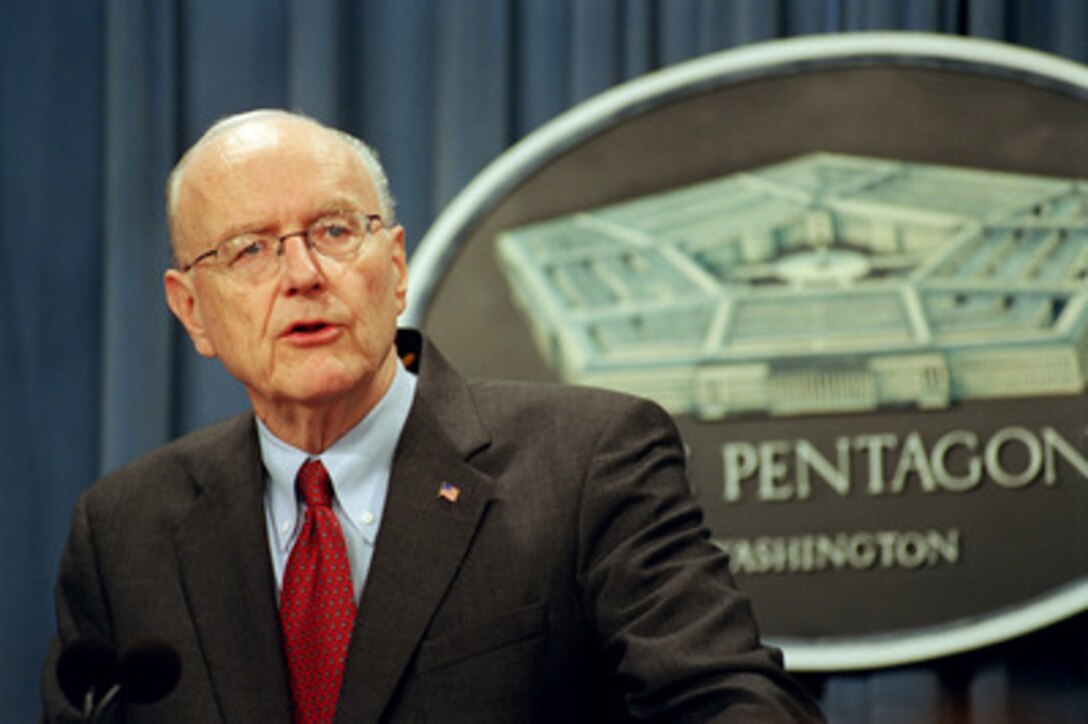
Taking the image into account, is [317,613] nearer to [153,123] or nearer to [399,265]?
[399,265]

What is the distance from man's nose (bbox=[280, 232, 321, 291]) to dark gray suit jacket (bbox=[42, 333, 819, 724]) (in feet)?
0.60

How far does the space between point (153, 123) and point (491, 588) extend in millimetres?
1744

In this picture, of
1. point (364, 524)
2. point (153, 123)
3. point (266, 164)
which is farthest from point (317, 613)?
point (153, 123)

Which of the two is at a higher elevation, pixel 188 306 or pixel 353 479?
pixel 188 306

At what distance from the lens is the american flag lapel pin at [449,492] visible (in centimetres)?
158

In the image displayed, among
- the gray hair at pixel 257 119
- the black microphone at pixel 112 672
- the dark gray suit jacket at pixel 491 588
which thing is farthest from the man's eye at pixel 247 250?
the black microphone at pixel 112 672

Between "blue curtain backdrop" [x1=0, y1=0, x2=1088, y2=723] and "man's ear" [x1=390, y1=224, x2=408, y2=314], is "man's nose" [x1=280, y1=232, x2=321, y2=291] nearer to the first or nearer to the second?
"man's ear" [x1=390, y1=224, x2=408, y2=314]

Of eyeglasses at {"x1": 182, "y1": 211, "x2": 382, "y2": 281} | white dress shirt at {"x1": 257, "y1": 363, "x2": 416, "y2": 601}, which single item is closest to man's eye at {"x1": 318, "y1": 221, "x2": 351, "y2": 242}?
eyeglasses at {"x1": 182, "y1": 211, "x2": 382, "y2": 281}

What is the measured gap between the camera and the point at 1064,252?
96.1 inches

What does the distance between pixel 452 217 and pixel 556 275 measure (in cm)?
20

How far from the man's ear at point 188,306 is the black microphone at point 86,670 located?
58 centimetres

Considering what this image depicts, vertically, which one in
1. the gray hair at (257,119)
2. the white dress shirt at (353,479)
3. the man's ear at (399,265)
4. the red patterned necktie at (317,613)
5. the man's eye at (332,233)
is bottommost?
the red patterned necktie at (317,613)

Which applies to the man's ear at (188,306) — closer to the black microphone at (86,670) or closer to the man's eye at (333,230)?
the man's eye at (333,230)

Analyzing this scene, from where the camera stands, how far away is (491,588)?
60.2 inches
